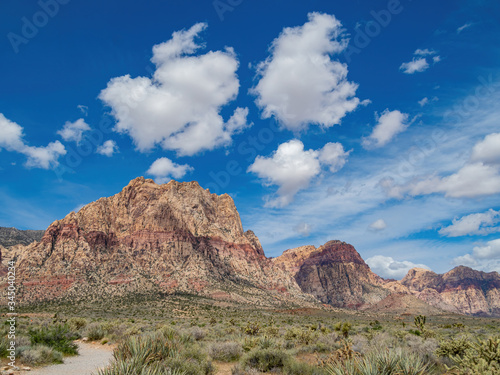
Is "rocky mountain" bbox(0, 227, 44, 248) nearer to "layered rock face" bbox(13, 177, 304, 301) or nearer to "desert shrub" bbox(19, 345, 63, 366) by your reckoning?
"layered rock face" bbox(13, 177, 304, 301)

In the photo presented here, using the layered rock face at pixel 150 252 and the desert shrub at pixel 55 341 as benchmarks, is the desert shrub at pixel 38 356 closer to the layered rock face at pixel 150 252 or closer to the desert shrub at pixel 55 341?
the desert shrub at pixel 55 341

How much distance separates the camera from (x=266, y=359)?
1256 cm

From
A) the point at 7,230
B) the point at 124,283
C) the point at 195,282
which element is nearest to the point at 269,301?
the point at 195,282

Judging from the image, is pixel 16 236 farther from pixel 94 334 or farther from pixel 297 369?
pixel 297 369

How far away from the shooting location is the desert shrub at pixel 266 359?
12.3 metres

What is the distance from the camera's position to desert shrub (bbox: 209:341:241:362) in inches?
582

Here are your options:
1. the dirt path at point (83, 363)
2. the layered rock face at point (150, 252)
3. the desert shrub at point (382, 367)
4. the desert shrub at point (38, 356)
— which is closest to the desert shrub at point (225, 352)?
the dirt path at point (83, 363)

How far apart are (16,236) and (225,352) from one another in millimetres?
147109

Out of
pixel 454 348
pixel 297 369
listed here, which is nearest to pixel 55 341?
pixel 297 369

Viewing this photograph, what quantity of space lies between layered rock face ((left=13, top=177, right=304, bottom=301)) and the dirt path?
73773 mm

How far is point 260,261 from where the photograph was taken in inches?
6417

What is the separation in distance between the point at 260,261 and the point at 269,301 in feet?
189

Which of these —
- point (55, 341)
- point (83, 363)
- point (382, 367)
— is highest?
point (382, 367)

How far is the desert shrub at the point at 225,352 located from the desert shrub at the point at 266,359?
2.58 metres
